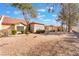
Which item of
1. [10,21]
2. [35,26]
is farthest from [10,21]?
[35,26]

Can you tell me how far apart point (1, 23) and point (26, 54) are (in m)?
0.43

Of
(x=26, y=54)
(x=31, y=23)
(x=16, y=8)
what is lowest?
(x=26, y=54)

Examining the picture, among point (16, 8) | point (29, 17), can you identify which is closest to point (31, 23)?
point (29, 17)

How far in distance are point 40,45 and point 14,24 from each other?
0.37 meters

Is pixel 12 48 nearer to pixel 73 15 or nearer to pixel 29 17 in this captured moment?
pixel 29 17

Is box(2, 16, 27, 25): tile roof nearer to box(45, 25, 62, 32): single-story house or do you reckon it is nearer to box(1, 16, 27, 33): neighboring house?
box(1, 16, 27, 33): neighboring house

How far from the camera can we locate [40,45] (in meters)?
2.46

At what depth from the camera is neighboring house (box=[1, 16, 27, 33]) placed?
7.98ft

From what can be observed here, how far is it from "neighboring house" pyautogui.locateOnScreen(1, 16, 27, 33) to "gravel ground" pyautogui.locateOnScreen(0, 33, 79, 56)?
0.09 meters

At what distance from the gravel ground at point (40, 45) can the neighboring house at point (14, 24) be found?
0.09 meters

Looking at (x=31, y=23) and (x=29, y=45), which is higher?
(x=31, y=23)

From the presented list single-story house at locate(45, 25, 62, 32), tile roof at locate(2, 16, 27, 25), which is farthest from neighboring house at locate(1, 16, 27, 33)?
single-story house at locate(45, 25, 62, 32)

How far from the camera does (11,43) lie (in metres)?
2.46

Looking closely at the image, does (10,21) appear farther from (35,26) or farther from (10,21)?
(35,26)
